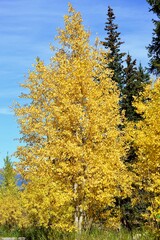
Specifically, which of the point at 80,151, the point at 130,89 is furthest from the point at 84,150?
the point at 130,89

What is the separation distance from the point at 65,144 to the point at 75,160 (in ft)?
3.73

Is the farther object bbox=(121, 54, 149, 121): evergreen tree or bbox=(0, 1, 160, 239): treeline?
bbox=(121, 54, 149, 121): evergreen tree

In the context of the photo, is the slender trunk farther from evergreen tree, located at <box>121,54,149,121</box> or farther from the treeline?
evergreen tree, located at <box>121,54,149,121</box>

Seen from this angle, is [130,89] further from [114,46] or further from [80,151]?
[80,151]

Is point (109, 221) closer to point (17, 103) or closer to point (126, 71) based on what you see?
point (17, 103)

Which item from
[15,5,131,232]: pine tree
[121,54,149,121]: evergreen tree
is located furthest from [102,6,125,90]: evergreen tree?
[15,5,131,232]: pine tree

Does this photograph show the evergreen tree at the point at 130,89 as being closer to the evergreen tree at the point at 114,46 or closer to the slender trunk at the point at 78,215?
the evergreen tree at the point at 114,46

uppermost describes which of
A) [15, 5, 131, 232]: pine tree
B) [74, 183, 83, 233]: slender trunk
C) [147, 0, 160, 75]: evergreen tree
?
[147, 0, 160, 75]: evergreen tree

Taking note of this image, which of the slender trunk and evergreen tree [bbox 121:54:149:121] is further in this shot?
evergreen tree [bbox 121:54:149:121]

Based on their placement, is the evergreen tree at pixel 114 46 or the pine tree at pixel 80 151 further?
the evergreen tree at pixel 114 46

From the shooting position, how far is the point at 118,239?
31.1 ft

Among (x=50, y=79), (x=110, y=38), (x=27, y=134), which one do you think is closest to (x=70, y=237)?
(x=27, y=134)

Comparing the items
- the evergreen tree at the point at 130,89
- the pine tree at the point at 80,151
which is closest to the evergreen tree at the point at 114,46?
the evergreen tree at the point at 130,89

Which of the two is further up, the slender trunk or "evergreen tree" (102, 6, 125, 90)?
"evergreen tree" (102, 6, 125, 90)
